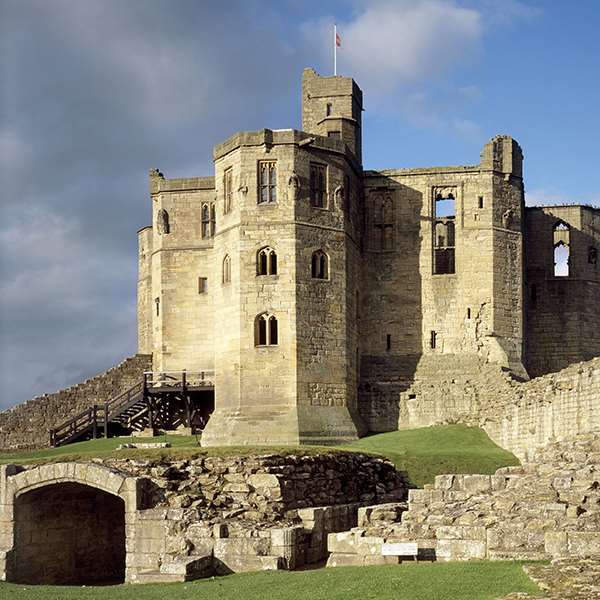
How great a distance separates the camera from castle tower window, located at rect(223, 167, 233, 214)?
51.3 m

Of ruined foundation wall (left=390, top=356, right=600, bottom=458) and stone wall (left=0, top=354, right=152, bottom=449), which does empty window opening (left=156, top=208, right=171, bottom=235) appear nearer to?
stone wall (left=0, top=354, right=152, bottom=449)

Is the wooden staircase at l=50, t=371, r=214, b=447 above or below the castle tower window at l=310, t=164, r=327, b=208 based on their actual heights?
below

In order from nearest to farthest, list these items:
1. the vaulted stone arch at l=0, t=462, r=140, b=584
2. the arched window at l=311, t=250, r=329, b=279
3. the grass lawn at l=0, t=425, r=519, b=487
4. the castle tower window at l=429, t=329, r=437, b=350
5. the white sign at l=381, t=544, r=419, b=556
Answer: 1. the white sign at l=381, t=544, r=419, b=556
2. the vaulted stone arch at l=0, t=462, r=140, b=584
3. the grass lawn at l=0, t=425, r=519, b=487
4. the arched window at l=311, t=250, r=329, b=279
5. the castle tower window at l=429, t=329, r=437, b=350

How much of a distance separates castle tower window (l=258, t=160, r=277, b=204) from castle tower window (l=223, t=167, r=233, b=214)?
5.13ft

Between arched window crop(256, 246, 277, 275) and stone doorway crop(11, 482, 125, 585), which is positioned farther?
arched window crop(256, 246, 277, 275)

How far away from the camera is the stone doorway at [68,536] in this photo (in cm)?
3222

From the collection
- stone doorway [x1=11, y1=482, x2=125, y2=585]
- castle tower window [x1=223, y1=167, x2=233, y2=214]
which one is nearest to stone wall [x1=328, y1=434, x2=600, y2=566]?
stone doorway [x1=11, y1=482, x2=125, y2=585]

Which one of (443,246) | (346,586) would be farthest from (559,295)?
(346,586)

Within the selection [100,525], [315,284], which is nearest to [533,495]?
[100,525]

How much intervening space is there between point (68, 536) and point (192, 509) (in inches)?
237

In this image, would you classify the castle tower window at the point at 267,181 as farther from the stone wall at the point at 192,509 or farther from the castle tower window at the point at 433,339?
the stone wall at the point at 192,509

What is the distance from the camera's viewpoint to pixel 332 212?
168 ft

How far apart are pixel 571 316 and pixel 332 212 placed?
1629 centimetres

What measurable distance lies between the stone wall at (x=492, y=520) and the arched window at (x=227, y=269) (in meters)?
21.4
